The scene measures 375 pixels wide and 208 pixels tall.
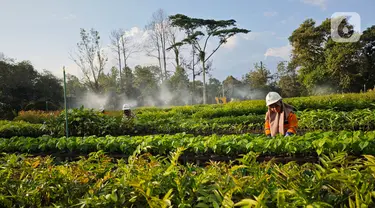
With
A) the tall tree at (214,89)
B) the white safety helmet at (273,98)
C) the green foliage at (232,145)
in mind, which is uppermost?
the tall tree at (214,89)

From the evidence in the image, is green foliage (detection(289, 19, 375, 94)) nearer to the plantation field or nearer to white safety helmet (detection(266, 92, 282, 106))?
white safety helmet (detection(266, 92, 282, 106))

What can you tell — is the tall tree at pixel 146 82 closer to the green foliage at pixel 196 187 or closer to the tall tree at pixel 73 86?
the tall tree at pixel 73 86

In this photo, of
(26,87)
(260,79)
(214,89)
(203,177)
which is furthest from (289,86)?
(203,177)

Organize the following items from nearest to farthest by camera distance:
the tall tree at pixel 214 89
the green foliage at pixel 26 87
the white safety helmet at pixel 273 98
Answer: the white safety helmet at pixel 273 98 → the green foliage at pixel 26 87 → the tall tree at pixel 214 89

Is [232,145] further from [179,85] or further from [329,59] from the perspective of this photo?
[179,85]

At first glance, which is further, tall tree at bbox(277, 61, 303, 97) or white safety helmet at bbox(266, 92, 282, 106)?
tall tree at bbox(277, 61, 303, 97)

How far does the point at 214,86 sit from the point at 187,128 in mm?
44597

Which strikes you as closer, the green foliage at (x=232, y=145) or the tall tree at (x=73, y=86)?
the green foliage at (x=232, y=145)

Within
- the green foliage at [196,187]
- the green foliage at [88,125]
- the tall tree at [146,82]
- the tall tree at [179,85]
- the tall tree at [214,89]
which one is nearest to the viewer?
the green foliage at [196,187]

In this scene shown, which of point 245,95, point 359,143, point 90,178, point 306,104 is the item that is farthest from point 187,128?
point 245,95

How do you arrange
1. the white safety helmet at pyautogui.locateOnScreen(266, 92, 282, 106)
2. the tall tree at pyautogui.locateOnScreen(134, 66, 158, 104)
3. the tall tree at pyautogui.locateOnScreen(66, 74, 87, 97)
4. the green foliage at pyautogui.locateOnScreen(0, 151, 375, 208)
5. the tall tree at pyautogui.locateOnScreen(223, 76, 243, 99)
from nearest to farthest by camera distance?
the green foliage at pyautogui.locateOnScreen(0, 151, 375, 208) → the white safety helmet at pyautogui.locateOnScreen(266, 92, 282, 106) → the tall tree at pyautogui.locateOnScreen(134, 66, 158, 104) → the tall tree at pyautogui.locateOnScreen(66, 74, 87, 97) → the tall tree at pyautogui.locateOnScreen(223, 76, 243, 99)

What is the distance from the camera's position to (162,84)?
37.1 meters

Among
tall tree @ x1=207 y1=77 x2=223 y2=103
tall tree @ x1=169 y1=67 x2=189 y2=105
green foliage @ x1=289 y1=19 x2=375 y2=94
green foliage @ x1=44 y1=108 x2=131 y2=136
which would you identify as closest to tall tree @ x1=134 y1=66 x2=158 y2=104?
tall tree @ x1=169 y1=67 x2=189 y2=105

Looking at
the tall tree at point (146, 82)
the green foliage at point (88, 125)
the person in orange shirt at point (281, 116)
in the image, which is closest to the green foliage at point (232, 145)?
the person in orange shirt at point (281, 116)
